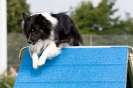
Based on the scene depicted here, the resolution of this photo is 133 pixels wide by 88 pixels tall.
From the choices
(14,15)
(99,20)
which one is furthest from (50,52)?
(14,15)

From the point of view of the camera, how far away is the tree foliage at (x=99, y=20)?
103 ft

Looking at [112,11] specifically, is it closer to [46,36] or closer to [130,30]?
[130,30]

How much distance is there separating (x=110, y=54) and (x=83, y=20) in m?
26.2

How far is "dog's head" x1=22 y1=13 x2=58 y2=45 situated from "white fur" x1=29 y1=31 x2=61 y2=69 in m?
0.08

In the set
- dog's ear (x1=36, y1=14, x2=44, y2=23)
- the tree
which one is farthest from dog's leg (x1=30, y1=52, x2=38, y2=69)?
the tree

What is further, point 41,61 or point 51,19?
point 51,19

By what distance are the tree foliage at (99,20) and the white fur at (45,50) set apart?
78.5 ft

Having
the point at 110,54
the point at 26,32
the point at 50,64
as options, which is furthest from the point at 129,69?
the point at 26,32

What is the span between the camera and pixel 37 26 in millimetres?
6367

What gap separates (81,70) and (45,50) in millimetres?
682

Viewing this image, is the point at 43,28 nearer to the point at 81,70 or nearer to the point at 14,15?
the point at 81,70

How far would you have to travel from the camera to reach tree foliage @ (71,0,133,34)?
103ft

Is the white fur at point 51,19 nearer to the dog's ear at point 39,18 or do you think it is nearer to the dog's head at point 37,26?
the dog's head at point 37,26

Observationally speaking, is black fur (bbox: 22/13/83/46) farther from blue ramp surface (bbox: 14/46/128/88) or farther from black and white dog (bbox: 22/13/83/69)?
blue ramp surface (bbox: 14/46/128/88)
